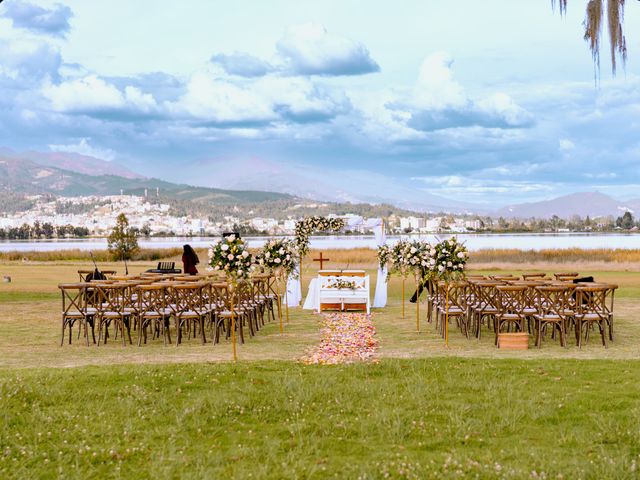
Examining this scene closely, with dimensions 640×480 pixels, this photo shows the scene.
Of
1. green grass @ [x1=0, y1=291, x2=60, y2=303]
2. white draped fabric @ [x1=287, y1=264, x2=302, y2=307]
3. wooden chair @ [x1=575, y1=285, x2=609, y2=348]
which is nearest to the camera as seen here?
wooden chair @ [x1=575, y1=285, x2=609, y2=348]

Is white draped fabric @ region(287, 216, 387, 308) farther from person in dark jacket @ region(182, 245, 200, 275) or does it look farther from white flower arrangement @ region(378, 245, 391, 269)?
person in dark jacket @ region(182, 245, 200, 275)

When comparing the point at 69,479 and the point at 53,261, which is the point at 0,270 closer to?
the point at 53,261

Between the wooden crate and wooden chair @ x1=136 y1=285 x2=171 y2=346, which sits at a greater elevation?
wooden chair @ x1=136 y1=285 x2=171 y2=346

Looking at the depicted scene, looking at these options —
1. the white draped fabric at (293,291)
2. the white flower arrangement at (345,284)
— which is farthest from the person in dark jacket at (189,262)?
the white flower arrangement at (345,284)

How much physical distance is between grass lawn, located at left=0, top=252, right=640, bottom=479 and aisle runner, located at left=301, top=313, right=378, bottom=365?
0.48m

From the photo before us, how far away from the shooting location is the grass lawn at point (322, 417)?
6012 mm

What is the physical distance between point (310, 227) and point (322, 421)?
12.8m

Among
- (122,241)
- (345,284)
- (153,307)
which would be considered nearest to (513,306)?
(345,284)

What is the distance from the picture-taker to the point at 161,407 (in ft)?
25.1

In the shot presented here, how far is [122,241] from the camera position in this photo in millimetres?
48531

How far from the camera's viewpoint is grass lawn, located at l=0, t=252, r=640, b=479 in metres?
6.01

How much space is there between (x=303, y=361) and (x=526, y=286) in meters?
4.35

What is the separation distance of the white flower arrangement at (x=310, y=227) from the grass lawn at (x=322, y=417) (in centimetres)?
809

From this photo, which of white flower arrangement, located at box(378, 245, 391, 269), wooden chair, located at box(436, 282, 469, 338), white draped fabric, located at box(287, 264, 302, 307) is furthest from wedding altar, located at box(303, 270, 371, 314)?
wooden chair, located at box(436, 282, 469, 338)
